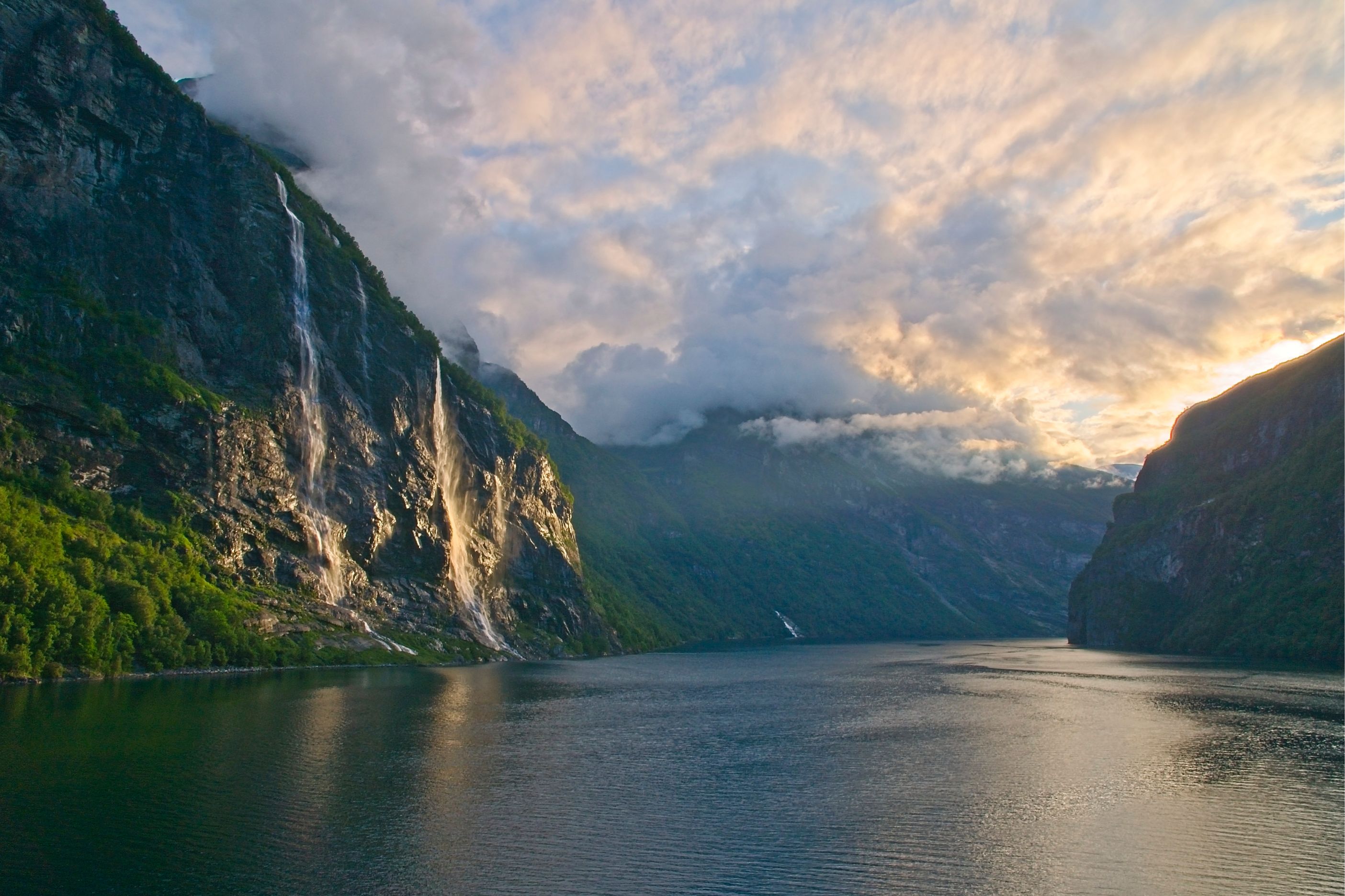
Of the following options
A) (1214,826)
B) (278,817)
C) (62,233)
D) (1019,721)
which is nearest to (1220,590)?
(1019,721)

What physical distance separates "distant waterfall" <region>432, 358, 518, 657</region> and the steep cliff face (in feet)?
2.12

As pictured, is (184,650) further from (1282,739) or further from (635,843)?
(1282,739)

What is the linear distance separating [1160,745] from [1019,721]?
15.0m

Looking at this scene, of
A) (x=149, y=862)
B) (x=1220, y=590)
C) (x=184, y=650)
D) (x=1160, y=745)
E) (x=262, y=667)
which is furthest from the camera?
(x=1220, y=590)

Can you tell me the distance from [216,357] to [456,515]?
181 feet

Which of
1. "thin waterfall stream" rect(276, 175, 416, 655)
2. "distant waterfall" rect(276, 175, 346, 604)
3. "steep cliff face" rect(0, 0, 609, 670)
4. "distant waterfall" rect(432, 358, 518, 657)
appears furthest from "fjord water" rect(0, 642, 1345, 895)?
"distant waterfall" rect(432, 358, 518, 657)

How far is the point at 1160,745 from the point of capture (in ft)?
220

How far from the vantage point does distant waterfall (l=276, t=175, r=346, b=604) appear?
130375 millimetres

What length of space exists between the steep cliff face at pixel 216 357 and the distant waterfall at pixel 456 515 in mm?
647

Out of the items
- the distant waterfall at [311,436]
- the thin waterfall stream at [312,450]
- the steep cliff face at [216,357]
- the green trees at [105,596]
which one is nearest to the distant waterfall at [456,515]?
the steep cliff face at [216,357]

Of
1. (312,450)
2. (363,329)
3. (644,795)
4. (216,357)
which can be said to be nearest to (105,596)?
(312,450)

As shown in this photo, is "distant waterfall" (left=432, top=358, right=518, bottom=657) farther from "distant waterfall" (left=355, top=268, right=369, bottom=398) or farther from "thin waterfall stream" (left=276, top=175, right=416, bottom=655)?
"thin waterfall stream" (left=276, top=175, right=416, bottom=655)

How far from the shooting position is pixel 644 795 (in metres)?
49.0

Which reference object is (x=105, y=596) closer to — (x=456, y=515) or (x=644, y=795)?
(x=644, y=795)
